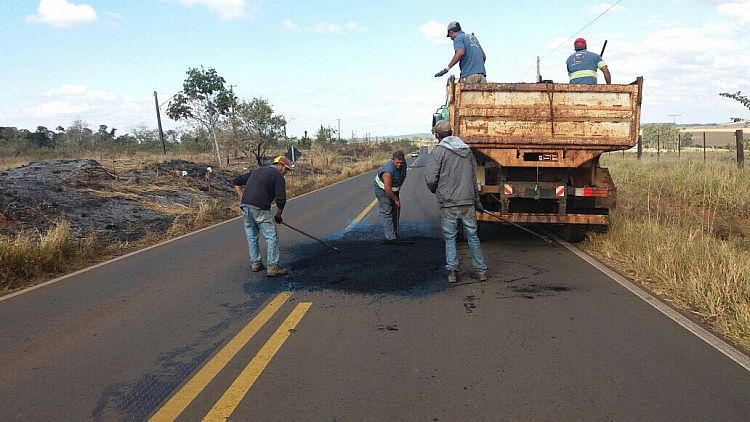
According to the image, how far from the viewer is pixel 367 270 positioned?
270 inches

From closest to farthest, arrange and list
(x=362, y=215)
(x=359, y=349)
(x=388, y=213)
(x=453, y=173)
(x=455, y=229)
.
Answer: (x=359, y=349) → (x=453, y=173) → (x=455, y=229) → (x=388, y=213) → (x=362, y=215)

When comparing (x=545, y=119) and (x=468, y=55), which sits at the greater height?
(x=468, y=55)

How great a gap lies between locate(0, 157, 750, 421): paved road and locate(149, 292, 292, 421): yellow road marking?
2cm

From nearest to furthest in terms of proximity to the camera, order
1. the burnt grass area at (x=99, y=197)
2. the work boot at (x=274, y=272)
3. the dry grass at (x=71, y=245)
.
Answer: the work boot at (x=274, y=272) < the dry grass at (x=71, y=245) < the burnt grass area at (x=99, y=197)

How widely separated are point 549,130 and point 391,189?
236 centimetres

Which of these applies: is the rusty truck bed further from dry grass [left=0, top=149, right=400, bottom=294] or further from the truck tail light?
dry grass [left=0, top=149, right=400, bottom=294]

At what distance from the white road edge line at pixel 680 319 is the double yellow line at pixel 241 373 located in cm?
337

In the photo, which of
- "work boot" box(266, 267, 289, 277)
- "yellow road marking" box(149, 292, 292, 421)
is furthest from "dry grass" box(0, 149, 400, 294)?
"yellow road marking" box(149, 292, 292, 421)

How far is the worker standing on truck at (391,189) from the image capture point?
7.90 metres

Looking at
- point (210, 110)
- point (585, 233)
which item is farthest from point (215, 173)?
point (585, 233)

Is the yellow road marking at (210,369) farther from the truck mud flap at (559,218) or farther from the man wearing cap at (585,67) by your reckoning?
the man wearing cap at (585,67)

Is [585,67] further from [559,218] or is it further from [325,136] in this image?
[325,136]

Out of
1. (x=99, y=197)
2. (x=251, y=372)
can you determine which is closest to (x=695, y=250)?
(x=251, y=372)

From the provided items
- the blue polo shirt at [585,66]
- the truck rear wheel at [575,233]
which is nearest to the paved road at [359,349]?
the truck rear wheel at [575,233]
